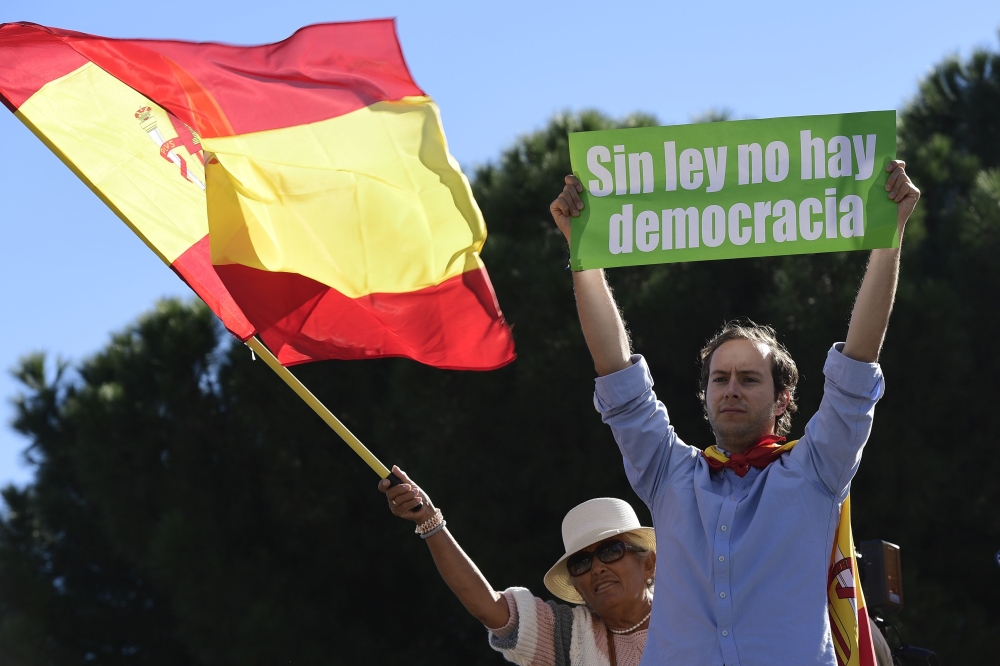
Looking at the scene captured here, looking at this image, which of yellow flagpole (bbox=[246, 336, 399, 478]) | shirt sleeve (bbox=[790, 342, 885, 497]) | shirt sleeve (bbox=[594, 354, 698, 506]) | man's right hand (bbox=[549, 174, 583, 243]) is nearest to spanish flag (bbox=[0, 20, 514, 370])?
yellow flagpole (bbox=[246, 336, 399, 478])

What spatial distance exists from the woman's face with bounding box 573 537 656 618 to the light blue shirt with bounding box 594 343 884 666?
0.92 meters

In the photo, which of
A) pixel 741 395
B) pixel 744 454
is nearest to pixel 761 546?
pixel 744 454

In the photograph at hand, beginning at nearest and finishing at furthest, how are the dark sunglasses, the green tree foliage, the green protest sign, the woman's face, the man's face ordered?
the man's face, the green protest sign, the woman's face, the dark sunglasses, the green tree foliage

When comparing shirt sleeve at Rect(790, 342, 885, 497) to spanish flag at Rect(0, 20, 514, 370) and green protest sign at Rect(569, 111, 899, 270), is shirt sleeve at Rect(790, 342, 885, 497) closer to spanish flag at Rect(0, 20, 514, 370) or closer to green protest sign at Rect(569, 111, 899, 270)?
green protest sign at Rect(569, 111, 899, 270)

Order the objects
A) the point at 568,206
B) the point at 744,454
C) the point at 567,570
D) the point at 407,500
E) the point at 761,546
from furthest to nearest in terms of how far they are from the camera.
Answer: the point at 567,570 → the point at 407,500 → the point at 568,206 → the point at 744,454 → the point at 761,546

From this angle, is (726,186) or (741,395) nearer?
(741,395)

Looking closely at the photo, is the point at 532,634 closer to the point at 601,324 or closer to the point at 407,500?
the point at 407,500

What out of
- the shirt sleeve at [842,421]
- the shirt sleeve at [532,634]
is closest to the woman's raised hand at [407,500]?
the shirt sleeve at [532,634]

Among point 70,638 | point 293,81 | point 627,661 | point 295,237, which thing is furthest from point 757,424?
point 70,638

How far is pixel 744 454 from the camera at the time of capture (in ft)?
7.72

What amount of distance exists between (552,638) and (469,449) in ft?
16.6

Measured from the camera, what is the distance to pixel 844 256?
7605 mm

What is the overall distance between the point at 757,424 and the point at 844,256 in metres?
5.56

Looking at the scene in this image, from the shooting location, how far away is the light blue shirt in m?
2.14
